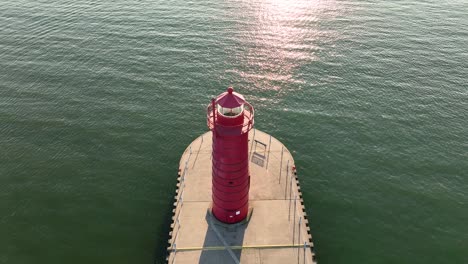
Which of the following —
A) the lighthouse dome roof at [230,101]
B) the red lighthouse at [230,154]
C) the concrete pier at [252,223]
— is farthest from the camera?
the concrete pier at [252,223]

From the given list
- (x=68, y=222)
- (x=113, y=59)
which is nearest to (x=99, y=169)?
(x=68, y=222)

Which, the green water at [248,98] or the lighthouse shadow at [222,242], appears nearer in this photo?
the lighthouse shadow at [222,242]

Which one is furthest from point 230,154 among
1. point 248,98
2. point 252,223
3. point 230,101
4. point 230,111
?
point 248,98

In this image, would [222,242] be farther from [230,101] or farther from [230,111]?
[230,101]

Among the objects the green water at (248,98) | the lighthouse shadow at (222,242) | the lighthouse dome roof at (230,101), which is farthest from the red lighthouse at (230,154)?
the green water at (248,98)

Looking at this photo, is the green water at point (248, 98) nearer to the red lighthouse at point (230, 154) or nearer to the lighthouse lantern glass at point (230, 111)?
the red lighthouse at point (230, 154)

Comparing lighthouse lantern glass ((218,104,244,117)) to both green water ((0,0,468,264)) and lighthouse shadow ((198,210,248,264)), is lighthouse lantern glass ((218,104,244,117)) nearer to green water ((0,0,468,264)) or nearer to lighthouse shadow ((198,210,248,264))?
lighthouse shadow ((198,210,248,264))

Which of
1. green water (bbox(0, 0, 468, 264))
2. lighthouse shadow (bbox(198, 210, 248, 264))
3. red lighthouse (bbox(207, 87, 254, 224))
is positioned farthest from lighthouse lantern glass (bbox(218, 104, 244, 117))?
green water (bbox(0, 0, 468, 264))
